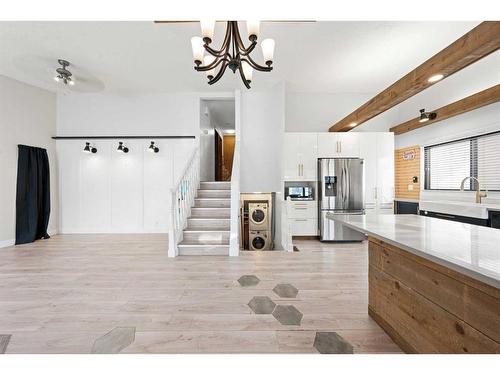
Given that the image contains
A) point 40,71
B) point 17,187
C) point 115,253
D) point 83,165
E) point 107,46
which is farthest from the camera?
point 83,165

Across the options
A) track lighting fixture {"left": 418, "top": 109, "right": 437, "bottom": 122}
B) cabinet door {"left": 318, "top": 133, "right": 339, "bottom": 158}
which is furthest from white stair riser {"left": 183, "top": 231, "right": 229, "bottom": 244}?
track lighting fixture {"left": 418, "top": 109, "right": 437, "bottom": 122}

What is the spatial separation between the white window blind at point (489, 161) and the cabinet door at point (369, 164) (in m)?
1.55

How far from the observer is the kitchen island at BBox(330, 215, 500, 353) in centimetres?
87

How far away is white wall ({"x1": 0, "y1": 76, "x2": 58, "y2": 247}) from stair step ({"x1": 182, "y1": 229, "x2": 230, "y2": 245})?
360cm

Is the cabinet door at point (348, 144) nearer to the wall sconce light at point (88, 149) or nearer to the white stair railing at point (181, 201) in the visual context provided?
the white stair railing at point (181, 201)

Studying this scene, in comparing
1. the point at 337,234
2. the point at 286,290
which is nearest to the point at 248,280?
the point at 286,290

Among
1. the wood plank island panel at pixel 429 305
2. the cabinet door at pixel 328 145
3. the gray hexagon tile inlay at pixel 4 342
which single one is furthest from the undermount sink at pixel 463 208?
the gray hexagon tile inlay at pixel 4 342

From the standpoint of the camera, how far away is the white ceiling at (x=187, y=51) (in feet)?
9.95

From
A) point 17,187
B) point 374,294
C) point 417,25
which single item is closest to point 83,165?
point 17,187

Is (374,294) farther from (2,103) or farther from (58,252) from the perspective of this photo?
(2,103)

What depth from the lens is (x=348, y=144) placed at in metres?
4.79

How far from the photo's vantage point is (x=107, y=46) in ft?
11.3

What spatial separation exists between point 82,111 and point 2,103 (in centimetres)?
130
